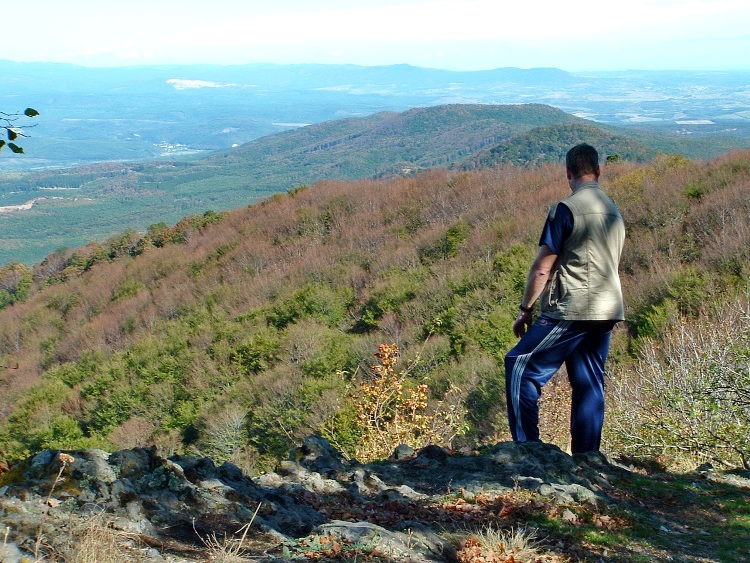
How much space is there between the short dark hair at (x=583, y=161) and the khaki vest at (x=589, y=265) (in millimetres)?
126

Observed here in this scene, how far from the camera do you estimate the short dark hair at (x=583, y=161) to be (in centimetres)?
407

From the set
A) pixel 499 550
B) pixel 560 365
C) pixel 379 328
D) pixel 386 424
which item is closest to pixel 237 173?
pixel 379 328

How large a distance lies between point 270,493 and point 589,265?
2.32 meters

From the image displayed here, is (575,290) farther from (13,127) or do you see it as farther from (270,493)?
(13,127)

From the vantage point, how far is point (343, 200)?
50594 mm

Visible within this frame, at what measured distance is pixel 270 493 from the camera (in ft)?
12.4

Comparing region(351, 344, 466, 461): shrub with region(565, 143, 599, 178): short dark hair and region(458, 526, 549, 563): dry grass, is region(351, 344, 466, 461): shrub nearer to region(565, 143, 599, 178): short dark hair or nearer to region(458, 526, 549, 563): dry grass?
region(565, 143, 599, 178): short dark hair

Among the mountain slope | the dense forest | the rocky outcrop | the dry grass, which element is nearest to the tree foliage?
the rocky outcrop

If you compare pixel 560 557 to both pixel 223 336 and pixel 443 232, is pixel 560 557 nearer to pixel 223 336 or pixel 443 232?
pixel 223 336

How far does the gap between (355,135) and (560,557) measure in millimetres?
161000

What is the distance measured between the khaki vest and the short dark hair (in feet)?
0.41

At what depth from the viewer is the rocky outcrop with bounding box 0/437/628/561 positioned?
2746mm

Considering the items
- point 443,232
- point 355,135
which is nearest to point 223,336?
point 443,232

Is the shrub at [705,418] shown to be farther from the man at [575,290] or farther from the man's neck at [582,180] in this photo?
the man's neck at [582,180]
